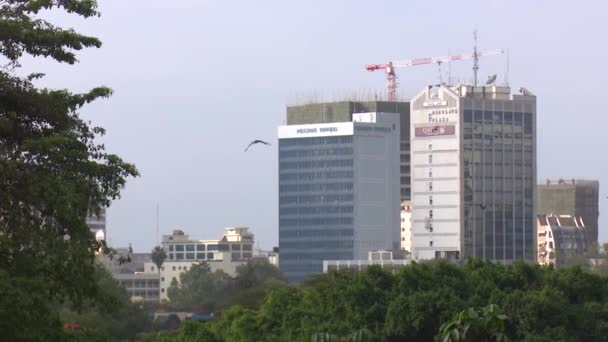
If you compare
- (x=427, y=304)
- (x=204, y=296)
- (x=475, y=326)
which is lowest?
(x=204, y=296)

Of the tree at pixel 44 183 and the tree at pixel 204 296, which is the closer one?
the tree at pixel 44 183

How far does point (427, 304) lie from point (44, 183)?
5046 centimetres

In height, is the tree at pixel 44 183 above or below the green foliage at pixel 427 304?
above

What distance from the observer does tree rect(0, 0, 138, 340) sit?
3130 cm

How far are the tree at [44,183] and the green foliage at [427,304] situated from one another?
4343 cm

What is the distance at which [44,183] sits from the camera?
31.5m

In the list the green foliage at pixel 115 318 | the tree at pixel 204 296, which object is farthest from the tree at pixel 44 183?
the tree at pixel 204 296

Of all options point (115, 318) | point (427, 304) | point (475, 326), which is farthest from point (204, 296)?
point (475, 326)

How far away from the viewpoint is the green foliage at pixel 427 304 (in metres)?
78.6

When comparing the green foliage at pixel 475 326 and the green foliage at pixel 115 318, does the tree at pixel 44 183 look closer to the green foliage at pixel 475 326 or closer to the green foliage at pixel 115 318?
the green foliage at pixel 475 326

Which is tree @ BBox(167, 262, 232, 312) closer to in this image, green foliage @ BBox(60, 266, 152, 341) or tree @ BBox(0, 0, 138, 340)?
green foliage @ BBox(60, 266, 152, 341)

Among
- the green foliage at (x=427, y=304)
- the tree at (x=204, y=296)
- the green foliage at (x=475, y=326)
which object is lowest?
the tree at (x=204, y=296)

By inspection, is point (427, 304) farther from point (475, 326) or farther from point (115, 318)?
point (475, 326)

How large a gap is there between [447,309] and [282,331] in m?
9.93
